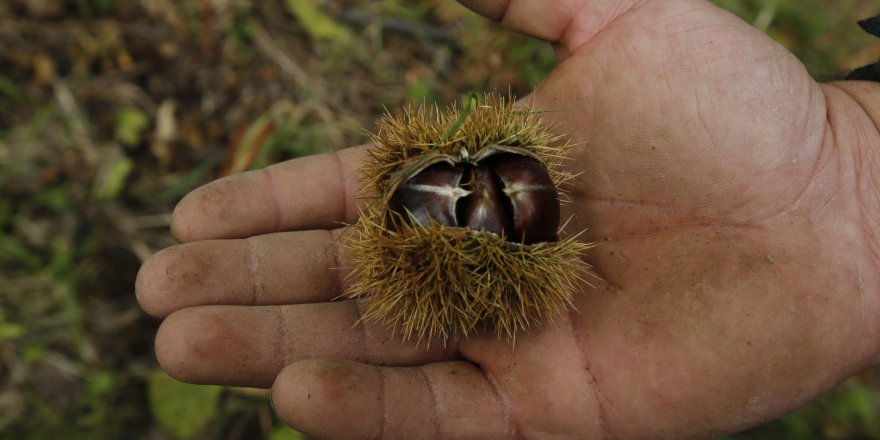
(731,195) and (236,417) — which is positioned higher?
(731,195)

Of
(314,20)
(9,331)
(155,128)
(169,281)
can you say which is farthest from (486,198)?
(9,331)

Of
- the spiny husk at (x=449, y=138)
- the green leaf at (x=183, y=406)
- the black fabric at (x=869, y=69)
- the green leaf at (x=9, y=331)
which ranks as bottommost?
the green leaf at (x=183, y=406)

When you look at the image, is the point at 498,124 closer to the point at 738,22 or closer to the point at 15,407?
the point at 738,22

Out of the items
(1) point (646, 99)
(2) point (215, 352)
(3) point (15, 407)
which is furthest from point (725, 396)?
(3) point (15, 407)

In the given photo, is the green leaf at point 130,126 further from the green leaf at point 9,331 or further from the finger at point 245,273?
the finger at point 245,273

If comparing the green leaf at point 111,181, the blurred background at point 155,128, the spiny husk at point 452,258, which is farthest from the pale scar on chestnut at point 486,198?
the green leaf at point 111,181
